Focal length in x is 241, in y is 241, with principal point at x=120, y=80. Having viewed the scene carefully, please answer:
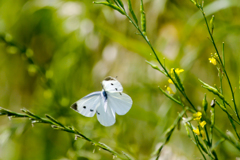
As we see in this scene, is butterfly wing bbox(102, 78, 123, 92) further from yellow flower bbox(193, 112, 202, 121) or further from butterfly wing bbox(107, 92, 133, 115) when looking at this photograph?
yellow flower bbox(193, 112, 202, 121)

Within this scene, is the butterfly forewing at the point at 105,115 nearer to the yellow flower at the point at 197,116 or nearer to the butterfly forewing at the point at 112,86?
the butterfly forewing at the point at 112,86

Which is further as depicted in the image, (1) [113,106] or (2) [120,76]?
(2) [120,76]

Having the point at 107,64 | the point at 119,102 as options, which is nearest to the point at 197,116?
the point at 119,102

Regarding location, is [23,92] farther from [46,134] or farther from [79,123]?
[79,123]

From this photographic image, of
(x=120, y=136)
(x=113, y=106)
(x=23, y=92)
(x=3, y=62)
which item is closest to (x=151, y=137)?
(x=120, y=136)

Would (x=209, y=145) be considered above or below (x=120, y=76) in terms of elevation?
below

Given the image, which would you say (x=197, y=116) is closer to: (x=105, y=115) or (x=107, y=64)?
(x=105, y=115)
